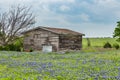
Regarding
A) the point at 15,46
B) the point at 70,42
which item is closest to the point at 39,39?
the point at 15,46

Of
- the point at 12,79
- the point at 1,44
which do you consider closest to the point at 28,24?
the point at 1,44

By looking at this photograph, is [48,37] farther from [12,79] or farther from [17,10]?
[12,79]

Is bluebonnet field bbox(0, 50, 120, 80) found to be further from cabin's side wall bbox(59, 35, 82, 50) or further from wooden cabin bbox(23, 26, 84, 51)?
cabin's side wall bbox(59, 35, 82, 50)

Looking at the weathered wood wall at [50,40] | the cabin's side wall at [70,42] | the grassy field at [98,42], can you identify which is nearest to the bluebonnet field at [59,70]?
the weathered wood wall at [50,40]

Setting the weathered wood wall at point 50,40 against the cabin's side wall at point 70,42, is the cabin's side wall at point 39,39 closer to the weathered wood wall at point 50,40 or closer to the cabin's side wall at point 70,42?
the weathered wood wall at point 50,40

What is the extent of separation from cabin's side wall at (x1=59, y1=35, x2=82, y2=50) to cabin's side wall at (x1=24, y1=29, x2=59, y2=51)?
0.86 m

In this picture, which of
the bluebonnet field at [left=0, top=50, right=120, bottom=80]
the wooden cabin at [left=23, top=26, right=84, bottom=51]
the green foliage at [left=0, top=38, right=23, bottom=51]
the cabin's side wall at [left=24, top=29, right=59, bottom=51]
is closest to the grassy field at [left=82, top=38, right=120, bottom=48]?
the green foliage at [left=0, top=38, right=23, bottom=51]

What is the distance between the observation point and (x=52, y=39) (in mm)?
43344

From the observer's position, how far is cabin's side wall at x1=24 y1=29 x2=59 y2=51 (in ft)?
141

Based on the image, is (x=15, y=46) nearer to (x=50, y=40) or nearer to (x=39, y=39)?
(x=39, y=39)

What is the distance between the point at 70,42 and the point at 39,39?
507 centimetres

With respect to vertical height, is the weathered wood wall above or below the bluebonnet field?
above

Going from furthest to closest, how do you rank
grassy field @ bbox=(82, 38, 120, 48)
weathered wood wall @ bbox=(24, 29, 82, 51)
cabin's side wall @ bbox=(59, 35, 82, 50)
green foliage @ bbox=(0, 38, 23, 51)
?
grassy field @ bbox=(82, 38, 120, 48), green foliage @ bbox=(0, 38, 23, 51), cabin's side wall @ bbox=(59, 35, 82, 50), weathered wood wall @ bbox=(24, 29, 82, 51)

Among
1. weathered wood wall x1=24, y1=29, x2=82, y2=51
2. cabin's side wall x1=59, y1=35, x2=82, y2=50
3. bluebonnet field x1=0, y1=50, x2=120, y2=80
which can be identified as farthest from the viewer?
cabin's side wall x1=59, y1=35, x2=82, y2=50
